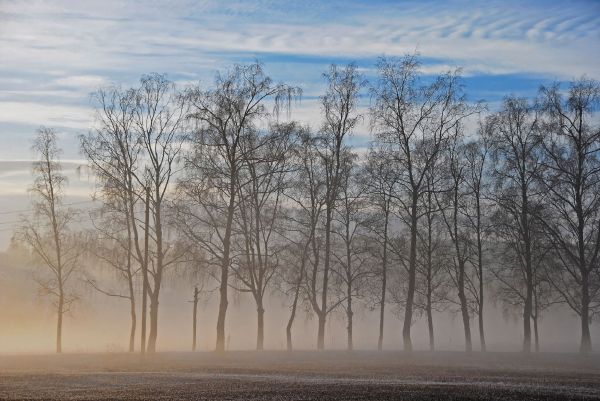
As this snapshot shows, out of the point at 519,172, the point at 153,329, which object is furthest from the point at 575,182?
the point at 153,329

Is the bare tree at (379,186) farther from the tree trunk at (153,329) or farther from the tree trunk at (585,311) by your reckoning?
the tree trunk at (153,329)

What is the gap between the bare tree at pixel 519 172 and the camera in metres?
42.4

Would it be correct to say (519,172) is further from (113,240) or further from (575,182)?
(113,240)

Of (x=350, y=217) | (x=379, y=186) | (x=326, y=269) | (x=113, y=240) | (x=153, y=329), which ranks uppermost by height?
(x=379, y=186)

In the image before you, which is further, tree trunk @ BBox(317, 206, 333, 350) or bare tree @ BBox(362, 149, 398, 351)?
tree trunk @ BBox(317, 206, 333, 350)

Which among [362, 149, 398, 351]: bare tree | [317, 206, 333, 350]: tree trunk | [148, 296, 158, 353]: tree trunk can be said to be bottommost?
[148, 296, 158, 353]: tree trunk

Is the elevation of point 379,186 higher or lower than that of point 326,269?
higher

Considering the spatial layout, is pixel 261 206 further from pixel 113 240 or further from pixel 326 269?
pixel 113 240

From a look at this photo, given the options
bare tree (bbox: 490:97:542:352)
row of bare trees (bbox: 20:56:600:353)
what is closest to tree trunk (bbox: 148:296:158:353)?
row of bare trees (bbox: 20:56:600:353)

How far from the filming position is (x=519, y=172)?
141 ft

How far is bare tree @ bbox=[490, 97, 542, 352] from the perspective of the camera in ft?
139

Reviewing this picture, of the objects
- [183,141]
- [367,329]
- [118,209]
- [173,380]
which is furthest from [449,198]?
[367,329]

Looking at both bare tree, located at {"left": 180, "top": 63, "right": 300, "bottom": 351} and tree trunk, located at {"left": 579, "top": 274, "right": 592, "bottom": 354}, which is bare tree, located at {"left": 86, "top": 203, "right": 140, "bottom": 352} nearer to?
bare tree, located at {"left": 180, "top": 63, "right": 300, "bottom": 351}

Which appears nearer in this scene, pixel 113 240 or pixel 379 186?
pixel 379 186
